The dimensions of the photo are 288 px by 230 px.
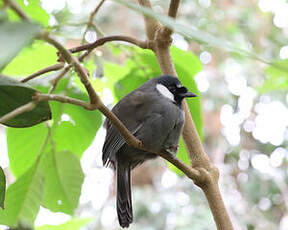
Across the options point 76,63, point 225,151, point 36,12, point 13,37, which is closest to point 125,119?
point 36,12

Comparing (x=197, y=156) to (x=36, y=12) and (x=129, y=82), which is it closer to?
(x=129, y=82)

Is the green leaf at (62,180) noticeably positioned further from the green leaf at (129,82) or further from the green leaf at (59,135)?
the green leaf at (129,82)

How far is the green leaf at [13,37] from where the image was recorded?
0.59 m

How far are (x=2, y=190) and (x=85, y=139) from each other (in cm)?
61

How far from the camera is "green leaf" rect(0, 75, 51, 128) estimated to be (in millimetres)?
1067

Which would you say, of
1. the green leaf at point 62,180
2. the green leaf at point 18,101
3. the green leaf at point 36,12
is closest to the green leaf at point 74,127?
the green leaf at point 62,180

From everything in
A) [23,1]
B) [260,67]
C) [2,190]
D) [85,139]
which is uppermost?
[23,1]

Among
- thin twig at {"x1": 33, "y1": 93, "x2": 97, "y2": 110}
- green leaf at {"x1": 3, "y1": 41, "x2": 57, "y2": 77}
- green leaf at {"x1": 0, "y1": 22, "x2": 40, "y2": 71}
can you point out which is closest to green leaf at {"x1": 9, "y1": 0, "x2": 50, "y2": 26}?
green leaf at {"x1": 3, "y1": 41, "x2": 57, "y2": 77}

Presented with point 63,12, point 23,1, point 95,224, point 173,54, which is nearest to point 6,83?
point 23,1

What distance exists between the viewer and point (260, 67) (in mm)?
5961

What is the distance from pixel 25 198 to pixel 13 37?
3.20 ft

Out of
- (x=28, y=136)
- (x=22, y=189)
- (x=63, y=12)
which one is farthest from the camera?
(x=63, y=12)

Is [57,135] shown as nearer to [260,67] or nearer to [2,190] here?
[2,190]

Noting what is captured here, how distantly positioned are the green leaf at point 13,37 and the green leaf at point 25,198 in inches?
36.0
